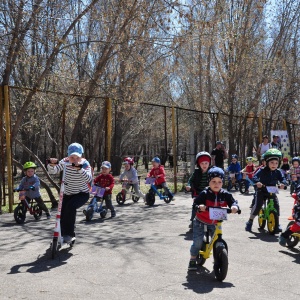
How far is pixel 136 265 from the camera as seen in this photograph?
605 centimetres

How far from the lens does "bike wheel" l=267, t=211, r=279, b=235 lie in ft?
26.8

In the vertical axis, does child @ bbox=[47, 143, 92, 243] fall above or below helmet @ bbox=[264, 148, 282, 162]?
below

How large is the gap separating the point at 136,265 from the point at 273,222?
10.4 feet

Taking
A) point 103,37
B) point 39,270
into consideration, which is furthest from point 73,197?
point 103,37

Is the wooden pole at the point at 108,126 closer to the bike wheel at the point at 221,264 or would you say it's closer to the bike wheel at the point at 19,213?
the bike wheel at the point at 19,213

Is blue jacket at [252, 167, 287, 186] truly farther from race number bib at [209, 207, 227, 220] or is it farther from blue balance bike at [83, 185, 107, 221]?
blue balance bike at [83, 185, 107, 221]

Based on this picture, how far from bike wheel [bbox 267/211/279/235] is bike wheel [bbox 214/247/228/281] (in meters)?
3.06

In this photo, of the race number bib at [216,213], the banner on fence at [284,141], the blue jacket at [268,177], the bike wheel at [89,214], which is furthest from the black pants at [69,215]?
the banner on fence at [284,141]

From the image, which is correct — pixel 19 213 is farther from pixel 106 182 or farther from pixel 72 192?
pixel 72 192

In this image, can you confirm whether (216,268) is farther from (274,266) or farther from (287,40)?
(287,40)

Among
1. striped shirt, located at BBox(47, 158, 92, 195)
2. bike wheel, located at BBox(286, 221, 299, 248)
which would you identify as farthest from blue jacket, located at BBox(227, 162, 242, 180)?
striped shirt, located at BBox(47, 158, 92, 195)

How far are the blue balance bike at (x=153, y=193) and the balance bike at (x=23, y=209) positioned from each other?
11.5ft

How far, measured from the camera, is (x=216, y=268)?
5367 mm

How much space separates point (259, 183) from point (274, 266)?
7.98ft
